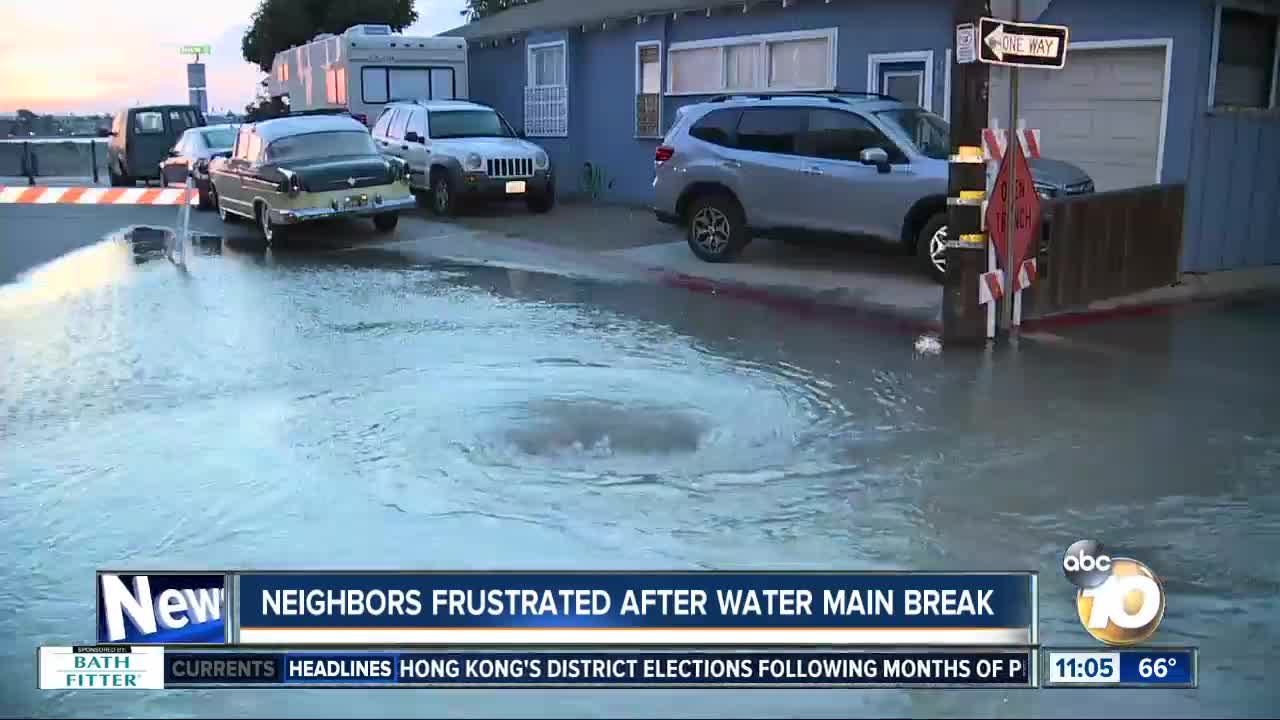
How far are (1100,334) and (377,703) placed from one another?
27.7ft

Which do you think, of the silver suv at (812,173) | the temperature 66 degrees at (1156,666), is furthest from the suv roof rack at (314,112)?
the temperature 66 degrees at (1156,666)

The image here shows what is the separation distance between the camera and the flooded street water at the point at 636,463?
16.4 ft

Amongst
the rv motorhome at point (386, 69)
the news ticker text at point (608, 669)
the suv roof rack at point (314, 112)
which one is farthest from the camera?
the rv motorhome at point (386, 69)

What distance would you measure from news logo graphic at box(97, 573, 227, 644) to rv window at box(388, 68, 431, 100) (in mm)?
23120

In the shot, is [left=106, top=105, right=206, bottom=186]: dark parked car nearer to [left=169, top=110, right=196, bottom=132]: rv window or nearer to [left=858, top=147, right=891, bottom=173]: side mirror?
[left=169, top=110, right=196, bottom=132]: rv window

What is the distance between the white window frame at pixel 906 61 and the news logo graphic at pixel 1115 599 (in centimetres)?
1319

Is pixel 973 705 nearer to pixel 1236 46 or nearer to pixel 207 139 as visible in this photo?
pixel 1236 46

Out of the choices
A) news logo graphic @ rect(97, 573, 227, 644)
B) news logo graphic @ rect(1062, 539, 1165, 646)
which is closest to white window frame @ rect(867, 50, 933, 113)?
news logo graphic @ rect(1062, 539, 1165, 646)

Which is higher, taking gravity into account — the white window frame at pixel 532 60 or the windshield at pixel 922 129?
the white window frame at pixel 532 60

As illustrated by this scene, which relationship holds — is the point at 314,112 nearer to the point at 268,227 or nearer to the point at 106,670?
the point at 268,227

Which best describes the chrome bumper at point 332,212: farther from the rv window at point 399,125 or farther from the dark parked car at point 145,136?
the dark parked car at point 145,136

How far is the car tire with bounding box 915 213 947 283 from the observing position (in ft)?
44.9

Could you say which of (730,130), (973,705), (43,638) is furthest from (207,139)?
(973,705)

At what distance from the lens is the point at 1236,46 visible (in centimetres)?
1532
